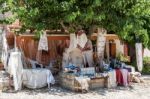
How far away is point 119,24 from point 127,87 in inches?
94.4

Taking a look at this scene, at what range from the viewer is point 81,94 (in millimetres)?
12148

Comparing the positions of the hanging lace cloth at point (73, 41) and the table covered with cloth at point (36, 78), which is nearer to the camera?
the table covered with cloth at point (36, 78)

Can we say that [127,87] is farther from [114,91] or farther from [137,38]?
[137,38]

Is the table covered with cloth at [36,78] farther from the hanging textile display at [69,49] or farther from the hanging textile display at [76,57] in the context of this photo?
the hanging textile display at [76,57]

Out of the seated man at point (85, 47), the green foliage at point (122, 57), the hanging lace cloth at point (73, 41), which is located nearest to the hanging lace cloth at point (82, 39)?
the seated man at point (85, 47)

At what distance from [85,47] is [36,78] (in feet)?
8.38

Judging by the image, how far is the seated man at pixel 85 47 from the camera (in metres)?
13.8

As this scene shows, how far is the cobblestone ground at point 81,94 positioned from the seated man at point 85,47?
1.73 meters

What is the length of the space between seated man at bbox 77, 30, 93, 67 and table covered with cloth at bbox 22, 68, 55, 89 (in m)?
1.86

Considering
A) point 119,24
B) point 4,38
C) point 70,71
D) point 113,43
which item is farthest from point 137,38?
point 4,38

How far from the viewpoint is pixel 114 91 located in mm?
12695

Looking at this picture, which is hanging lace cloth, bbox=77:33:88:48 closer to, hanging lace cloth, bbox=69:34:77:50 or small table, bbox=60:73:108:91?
hanging lace cloth, bbox=69:34:77:50

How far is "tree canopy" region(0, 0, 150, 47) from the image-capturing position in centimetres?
1228

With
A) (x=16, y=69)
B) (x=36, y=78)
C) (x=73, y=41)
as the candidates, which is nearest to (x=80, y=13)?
(x=73, y=41)
